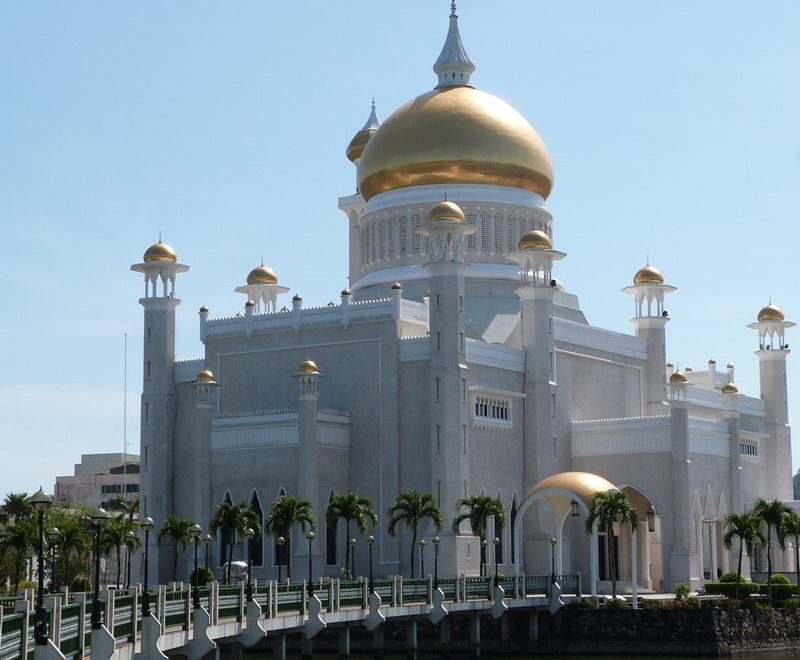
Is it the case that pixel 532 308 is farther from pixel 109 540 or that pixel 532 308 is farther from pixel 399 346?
pixel 109 540

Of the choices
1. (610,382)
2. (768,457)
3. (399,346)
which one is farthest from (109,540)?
(768,457)

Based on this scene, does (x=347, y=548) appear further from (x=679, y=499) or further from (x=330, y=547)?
(x=679, y=499)

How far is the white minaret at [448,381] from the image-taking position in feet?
178

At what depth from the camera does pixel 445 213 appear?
57438 mm

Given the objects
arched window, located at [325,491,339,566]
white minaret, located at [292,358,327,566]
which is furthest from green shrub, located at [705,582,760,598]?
white minaret, located at [292,358,327,566]

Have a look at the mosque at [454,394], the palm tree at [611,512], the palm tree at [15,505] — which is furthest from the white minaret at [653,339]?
the palm tree at [15,505]

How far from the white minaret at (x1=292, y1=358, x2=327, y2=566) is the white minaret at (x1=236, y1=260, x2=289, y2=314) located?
440 inches

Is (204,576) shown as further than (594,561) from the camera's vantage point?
No

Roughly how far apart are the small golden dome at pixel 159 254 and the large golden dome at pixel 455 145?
947 centimetres

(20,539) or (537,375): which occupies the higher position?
(537,375)

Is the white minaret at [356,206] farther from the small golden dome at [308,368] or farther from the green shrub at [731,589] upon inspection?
the green shrub at [731,589]

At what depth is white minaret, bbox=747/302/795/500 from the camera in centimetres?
7006

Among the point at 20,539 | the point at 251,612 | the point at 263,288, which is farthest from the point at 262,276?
the point at 251,612

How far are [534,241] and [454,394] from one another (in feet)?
27.2
